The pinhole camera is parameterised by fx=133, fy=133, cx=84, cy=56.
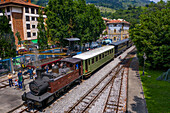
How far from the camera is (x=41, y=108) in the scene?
420 inches

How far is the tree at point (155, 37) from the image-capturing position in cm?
1864

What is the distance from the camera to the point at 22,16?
145 feet

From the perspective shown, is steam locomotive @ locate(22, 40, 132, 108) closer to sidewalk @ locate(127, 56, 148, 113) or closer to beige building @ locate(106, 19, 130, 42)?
sidewalk @ locate(127, 56, 148, 113)

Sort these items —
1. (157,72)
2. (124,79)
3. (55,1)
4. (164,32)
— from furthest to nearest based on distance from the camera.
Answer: (55,1) → (157,72) → (164,32) → (124,79)

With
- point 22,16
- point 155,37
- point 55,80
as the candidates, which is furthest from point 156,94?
point 22,16

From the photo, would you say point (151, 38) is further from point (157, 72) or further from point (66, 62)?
point (66, 62)

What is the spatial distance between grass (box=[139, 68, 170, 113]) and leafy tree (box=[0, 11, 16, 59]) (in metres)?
18.5

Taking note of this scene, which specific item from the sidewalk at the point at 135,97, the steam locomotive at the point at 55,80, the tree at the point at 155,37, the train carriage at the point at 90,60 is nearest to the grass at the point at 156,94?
the sidewalk at the point at 135,97

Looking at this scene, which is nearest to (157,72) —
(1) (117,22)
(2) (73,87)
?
(2) (73,87)

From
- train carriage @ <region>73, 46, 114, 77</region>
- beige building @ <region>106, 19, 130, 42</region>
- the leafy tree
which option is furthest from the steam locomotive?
beige building @ <region>106, 19, 130, 42</region>

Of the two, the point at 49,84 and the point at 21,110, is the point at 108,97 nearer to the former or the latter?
the point at 49,84

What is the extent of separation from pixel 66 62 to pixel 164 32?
46.8 feet

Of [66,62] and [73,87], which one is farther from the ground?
[66,62]

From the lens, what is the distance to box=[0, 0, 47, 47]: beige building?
135 feet
